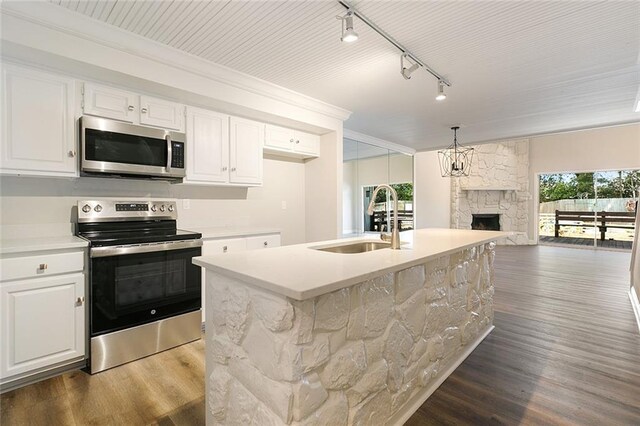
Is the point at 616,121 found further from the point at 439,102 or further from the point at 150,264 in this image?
the point at 150,264

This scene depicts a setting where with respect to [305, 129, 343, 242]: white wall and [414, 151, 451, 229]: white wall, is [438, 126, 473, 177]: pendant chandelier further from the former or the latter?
[305, 129, 343, 242]: white wall

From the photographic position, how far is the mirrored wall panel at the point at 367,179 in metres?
5.55

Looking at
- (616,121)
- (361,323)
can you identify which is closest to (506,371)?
(361,323)

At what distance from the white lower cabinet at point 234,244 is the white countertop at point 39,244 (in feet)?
3.03

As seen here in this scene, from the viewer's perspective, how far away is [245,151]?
3.33 m

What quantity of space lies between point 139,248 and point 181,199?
0.93 m

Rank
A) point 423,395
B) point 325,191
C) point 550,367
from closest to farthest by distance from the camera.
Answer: point 423,395, point 550,367, point 325,191

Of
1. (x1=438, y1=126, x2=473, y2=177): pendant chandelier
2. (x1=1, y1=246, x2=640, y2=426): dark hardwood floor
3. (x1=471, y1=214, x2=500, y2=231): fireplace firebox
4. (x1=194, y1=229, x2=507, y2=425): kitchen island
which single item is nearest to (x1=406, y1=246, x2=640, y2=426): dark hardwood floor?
(x1=1, y1=246, x2=640, y2=426): dark hardwood floor

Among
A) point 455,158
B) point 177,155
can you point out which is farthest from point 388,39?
point 455,158

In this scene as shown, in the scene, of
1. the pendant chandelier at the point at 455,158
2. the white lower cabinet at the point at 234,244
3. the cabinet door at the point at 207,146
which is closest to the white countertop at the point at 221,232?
the white lower cabinet at the point at 234,244

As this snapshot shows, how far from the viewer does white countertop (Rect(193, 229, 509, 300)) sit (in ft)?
3.55

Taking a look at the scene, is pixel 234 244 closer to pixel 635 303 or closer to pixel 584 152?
pixel 635 303

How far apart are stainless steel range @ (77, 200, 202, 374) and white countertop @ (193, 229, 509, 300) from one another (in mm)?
1132

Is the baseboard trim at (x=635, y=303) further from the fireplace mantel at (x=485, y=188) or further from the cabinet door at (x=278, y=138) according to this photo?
the fireplace mantel at (x=485, y=188)
